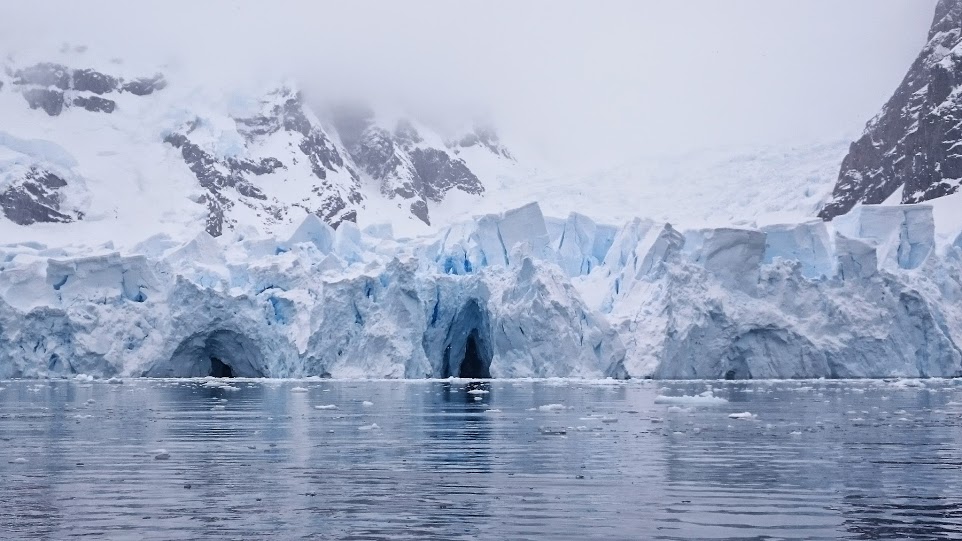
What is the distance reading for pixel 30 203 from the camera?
3334 inches

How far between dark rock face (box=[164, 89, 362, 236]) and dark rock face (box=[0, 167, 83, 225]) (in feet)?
38.1

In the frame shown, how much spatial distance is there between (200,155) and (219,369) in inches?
2257

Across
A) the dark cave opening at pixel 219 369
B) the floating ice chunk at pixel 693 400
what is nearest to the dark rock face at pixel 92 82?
the dark cave opening at pixel 219 369

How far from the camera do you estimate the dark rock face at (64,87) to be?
99.2 metres

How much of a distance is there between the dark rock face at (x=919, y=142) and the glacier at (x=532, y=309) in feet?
108

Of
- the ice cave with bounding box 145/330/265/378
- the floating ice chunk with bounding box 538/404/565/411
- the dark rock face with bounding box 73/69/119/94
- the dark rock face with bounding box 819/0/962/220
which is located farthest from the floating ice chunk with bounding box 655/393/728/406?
the dark rock face with bounding box 73/69/119/94

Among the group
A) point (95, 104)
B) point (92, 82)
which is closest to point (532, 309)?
point (95, 104)

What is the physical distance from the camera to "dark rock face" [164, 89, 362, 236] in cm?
9644

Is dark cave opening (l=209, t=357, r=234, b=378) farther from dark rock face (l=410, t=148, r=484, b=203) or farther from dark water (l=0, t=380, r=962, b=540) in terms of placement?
dark rock face (l=410, t=148, r=484, b=203)

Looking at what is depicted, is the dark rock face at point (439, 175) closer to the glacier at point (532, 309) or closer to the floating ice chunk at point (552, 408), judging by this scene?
the glacier at point (532, 309)

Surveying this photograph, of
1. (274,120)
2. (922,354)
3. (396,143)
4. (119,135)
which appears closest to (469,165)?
(396,143)

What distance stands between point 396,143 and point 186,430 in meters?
103

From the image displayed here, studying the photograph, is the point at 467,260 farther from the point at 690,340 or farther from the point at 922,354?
the point at 922,354

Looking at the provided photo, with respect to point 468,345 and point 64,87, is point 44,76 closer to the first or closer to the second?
point 64,87
